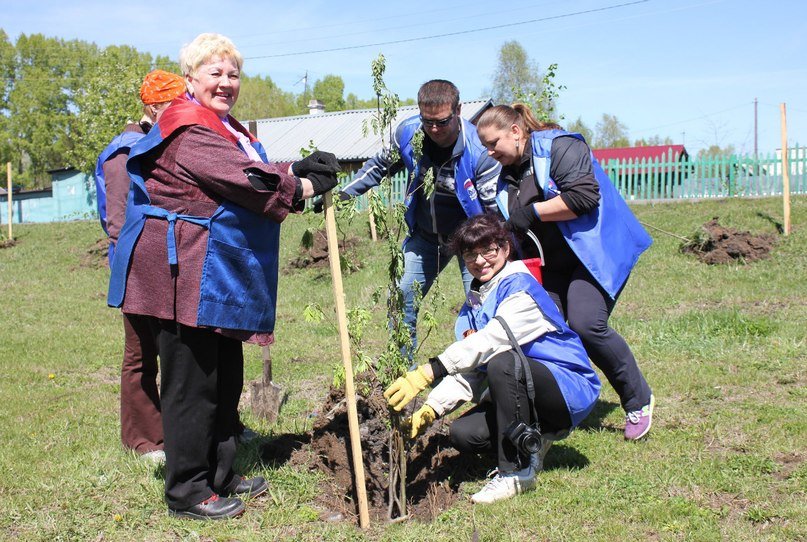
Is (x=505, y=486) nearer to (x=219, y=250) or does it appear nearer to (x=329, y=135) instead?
(x=219, y=250)

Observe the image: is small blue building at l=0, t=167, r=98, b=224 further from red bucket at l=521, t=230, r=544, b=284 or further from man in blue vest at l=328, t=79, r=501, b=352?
red bucket at l=521, t=230, r=544, b=284

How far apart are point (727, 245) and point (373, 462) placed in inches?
353

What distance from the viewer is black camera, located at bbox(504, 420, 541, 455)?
11.6 feet

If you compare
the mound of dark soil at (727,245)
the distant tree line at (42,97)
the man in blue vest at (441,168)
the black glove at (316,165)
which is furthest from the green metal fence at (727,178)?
the distant tree line at (42,97)

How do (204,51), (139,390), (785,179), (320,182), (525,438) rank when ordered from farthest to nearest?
(785,179), (139,390), (525,438), (320,182), (204,51)

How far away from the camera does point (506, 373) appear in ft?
11.8

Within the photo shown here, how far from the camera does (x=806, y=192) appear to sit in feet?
56.3

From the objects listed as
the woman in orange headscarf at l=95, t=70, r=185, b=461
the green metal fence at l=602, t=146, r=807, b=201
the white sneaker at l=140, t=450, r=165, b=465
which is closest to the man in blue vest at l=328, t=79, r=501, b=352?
the woman in orange headscarf at l=95, t=70, r=185, b=461

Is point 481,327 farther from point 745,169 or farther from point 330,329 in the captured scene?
point 745,169

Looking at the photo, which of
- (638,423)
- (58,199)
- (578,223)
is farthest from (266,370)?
(58,199)

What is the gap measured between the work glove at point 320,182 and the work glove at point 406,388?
915 mm

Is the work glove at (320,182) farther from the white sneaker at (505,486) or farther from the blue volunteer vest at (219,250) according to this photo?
the white sneaker at (505,486)

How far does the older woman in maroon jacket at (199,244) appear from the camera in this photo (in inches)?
127

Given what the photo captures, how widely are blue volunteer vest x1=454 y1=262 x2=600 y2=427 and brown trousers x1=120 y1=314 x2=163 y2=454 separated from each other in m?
1.88
